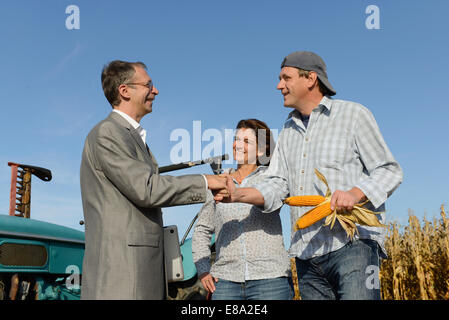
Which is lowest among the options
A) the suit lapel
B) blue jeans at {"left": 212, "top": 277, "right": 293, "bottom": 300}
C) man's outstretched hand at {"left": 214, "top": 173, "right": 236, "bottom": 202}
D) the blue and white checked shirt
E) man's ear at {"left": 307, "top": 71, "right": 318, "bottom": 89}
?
blue jeans at {"left": 212, "top": 277, "right": 293, "bottom": 300}

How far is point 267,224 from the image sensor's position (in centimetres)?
320

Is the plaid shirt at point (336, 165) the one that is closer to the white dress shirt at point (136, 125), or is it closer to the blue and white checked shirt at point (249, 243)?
the blue and white checked shirt at point (249, 243)

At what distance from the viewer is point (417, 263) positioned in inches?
275

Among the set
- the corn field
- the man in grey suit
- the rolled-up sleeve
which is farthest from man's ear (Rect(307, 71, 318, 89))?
the corn field

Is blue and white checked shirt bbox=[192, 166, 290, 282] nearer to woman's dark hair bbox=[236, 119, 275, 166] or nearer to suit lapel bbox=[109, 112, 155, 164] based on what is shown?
woman's dark hair bbox=[236, 119, 275, 166]

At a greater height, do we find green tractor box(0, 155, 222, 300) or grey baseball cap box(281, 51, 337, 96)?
grey baseball cap box(281, 51, 337, 96)

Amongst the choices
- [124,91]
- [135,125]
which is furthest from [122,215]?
[124,91]

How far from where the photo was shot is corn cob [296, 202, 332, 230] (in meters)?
2.54

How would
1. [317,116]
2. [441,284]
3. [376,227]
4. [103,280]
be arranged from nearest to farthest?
[103,280]
[376,227]
[317,116]
[441,284]

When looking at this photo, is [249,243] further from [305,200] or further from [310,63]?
[310,63]

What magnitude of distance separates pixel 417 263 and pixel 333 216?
5.24 metres

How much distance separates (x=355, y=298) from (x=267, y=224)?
0.92 meters
